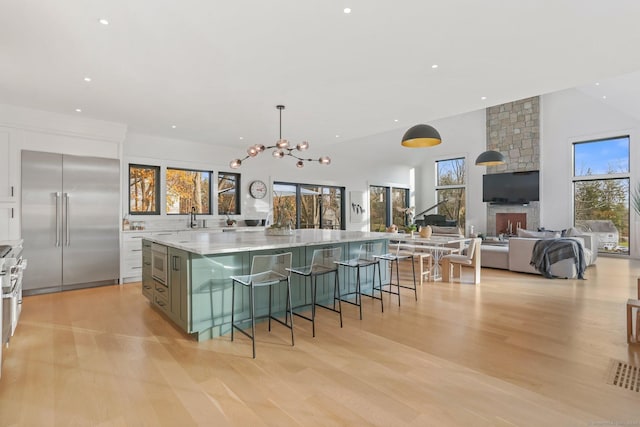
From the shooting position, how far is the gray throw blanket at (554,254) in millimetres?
5641

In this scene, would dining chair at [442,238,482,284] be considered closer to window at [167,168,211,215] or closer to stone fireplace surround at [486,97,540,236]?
window at [167,168,211,215]

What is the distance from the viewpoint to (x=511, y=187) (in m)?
9.19

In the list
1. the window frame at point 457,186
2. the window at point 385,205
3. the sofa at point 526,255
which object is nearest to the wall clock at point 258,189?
the window at point 385,205

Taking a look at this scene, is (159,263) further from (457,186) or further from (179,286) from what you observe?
(457,186)

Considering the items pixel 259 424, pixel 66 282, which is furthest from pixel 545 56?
pixel 66 282

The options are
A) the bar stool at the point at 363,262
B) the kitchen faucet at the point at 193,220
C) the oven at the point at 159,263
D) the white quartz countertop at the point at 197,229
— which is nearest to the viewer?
the oven at the point at 159,263

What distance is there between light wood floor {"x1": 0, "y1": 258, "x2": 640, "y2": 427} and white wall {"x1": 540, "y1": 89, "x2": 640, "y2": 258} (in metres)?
5.44

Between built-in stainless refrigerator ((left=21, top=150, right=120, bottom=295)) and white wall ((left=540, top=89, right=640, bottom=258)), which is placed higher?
white wall ((left=540, top=89, right=640, bottom=258))

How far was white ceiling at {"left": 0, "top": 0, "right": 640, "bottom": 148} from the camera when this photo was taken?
2441 millimetres

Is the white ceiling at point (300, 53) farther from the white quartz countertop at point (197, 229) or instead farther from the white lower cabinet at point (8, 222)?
the white quartz countertop at point (197, 229)

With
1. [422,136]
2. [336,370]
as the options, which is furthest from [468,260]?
[336,370]

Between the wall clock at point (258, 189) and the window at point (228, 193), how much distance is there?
303 millimetres

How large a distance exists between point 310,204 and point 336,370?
6.40m

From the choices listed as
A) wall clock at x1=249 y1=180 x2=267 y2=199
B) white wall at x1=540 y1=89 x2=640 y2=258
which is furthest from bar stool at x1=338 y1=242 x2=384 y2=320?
white wall at x1=540 y1=89 x2=640 y2=258
